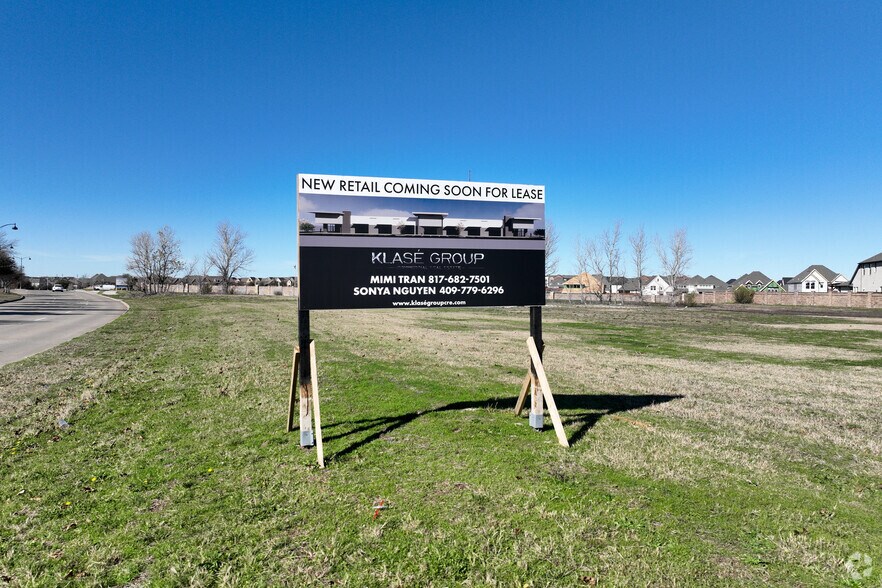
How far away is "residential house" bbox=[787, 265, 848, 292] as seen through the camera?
91.9 m

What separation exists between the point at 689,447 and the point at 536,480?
2.44 m

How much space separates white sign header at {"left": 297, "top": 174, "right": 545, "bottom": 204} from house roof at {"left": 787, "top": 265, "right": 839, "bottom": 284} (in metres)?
116

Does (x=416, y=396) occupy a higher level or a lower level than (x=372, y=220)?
lower

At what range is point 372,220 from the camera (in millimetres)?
6043

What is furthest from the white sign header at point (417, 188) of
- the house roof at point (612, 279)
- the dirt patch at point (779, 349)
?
the house roof at point (612, 279)

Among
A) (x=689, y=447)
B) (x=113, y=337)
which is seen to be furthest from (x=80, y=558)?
(x=113, y=337)

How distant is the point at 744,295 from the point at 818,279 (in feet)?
164

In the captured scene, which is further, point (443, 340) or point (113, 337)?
point (443, 340)

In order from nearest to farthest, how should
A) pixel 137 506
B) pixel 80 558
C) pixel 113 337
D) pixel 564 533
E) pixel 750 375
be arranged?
pixel 80 558 → pixel 564 533 → pixel 137 506 → pixel 750 375 → pixel 113 337

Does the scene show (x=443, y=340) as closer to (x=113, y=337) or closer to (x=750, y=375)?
(x=750, y=375)

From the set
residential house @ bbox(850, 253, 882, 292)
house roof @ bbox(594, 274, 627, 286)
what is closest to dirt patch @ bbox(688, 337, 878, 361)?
house roof @ bbox(594, 274, 627, 286)

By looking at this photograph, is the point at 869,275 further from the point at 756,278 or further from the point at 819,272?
the point at 756,278

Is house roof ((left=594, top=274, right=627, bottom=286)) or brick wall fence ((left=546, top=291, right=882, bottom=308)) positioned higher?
house roof ((left=594, top=274, right=627, bottom=286))

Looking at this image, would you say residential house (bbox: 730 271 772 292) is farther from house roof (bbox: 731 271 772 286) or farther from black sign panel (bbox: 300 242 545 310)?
black sign panel (bbox: 300 242 545 310)
